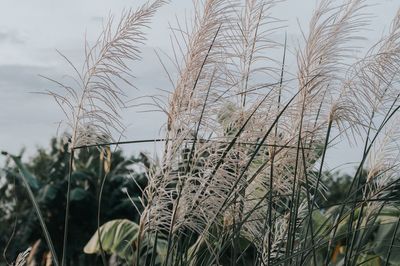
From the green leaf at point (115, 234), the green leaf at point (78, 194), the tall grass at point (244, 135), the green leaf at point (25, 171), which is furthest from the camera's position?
the green leaf at point (78, 194)

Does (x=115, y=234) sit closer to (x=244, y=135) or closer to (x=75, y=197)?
(x=244, y=135)

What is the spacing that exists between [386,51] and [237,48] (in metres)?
0.47

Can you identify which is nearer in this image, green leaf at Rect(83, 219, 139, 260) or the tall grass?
the tall grass

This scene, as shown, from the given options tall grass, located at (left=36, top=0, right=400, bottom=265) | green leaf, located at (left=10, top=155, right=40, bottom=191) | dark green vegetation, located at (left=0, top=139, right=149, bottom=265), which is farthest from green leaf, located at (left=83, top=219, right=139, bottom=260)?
dark green vegetation, located at (left=0, top=139, right=149, bottom=265)

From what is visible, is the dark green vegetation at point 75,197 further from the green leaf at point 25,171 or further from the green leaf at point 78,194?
the green leaf at point 25,171

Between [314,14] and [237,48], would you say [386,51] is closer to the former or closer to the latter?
[314,14]

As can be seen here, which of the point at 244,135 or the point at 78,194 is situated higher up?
the point at 244,135

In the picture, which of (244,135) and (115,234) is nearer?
(244,135)

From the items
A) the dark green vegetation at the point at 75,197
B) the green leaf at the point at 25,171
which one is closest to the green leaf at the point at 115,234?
the green leaf at the point at 25,171

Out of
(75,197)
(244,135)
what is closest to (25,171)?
(75,197)

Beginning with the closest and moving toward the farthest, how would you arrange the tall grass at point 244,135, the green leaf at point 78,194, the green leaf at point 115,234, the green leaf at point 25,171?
the tall grass at point 244,135, the green leaf at point 115,234, the green leaf at point 25,171, the green leaf at point 78,194

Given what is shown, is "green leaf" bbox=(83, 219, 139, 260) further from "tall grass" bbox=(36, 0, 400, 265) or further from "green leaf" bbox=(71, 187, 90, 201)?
"green leaf" bbox=(71, 187, 90, 201)

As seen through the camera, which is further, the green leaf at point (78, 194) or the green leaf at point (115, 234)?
the green leaf at point (78, 194)

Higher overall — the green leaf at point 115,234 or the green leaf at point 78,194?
the green leaf at point 115,234
